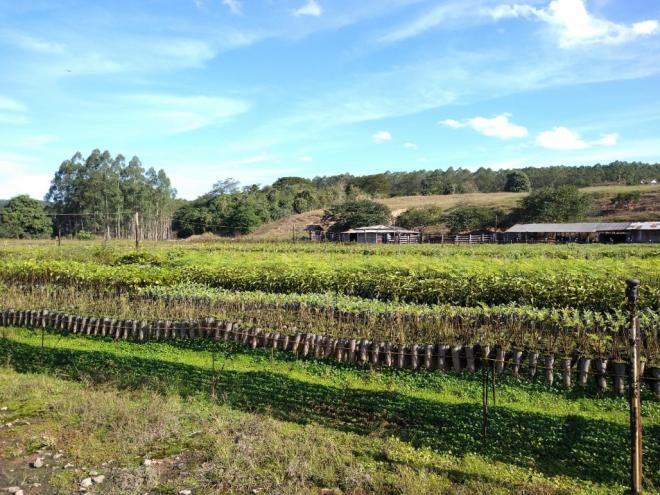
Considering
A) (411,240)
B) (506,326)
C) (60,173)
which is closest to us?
(506,326)

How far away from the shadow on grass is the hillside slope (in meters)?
48.9

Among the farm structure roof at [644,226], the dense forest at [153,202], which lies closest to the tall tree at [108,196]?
the dense forest at [153,202]

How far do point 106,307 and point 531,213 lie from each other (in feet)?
207

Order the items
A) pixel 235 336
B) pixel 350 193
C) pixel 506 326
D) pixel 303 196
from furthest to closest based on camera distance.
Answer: pixel 350 193
pixel 303 196
pixel 235 336
pixel 506 326

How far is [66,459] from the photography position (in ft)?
17.9

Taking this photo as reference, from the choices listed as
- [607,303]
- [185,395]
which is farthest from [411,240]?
[185,395]

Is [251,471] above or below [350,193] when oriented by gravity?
below

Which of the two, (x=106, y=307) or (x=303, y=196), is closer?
(x=106, y=307)

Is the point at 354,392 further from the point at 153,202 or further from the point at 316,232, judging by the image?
the point at 153,202

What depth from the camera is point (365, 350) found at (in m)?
7.94

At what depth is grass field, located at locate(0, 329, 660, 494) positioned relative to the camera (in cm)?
496

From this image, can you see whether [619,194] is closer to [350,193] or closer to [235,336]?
[350,193]

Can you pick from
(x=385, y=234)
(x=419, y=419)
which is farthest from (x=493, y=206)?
(x=419, y=419)

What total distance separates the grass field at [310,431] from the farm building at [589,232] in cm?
4796
